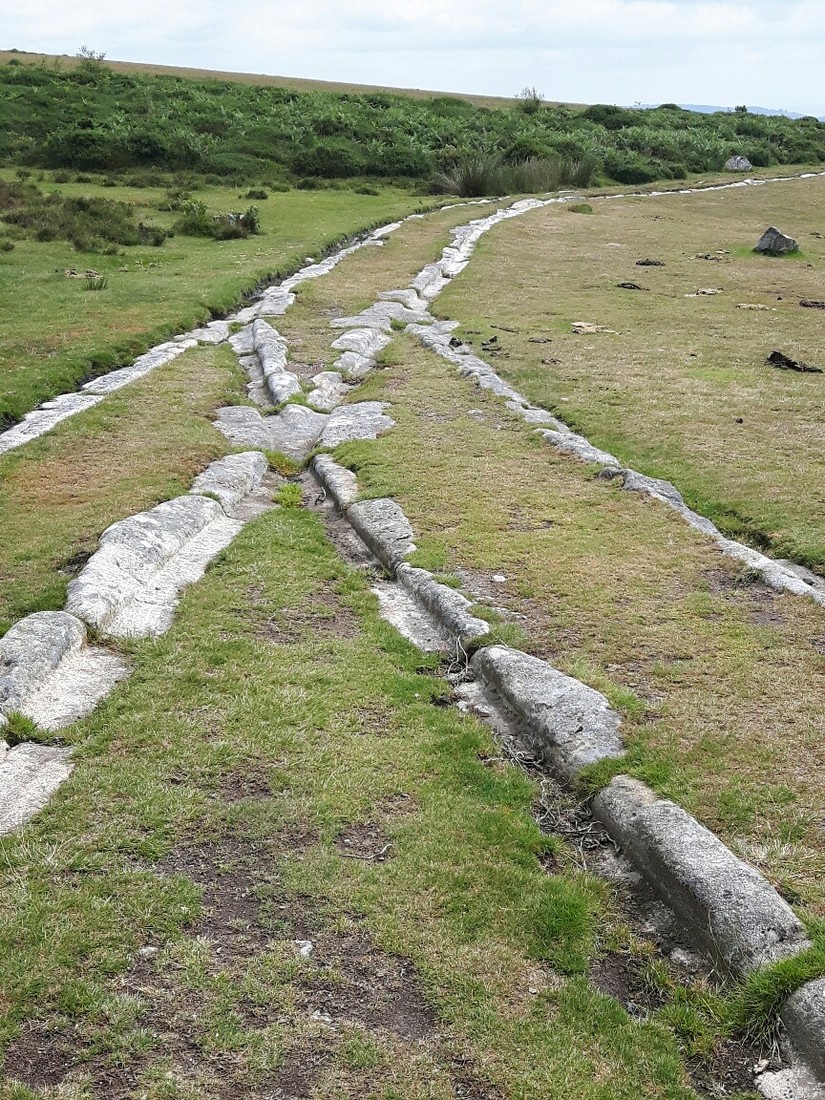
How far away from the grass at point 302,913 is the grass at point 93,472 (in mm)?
2548

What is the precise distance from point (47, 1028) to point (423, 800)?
9.79ft

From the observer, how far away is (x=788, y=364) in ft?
67.6

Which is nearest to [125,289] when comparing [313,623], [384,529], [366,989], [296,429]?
[296,429]

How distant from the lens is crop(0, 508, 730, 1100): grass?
16.4 feet

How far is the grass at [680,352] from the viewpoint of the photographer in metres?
13.8

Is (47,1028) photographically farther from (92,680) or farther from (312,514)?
(312,514)

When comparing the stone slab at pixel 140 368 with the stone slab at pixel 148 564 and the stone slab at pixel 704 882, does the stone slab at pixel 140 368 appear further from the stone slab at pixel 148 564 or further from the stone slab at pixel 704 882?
the stone slab at pixel 704 882

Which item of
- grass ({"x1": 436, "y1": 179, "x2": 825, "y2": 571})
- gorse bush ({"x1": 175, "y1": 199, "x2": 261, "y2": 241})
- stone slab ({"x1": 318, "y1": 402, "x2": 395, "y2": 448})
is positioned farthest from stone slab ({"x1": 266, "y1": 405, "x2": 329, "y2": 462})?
gorse bush ({"x1": 175, "y1": 199, "x2": 261, "y2": 241})

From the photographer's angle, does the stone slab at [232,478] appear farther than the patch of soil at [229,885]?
Yes

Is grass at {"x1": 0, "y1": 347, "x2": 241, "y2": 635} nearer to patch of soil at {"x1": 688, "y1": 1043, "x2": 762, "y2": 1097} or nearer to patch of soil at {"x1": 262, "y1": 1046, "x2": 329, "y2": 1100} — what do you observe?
patch of soil at {"x1": 262, "y1": 1046, "x2": 329, "y2": 1100}

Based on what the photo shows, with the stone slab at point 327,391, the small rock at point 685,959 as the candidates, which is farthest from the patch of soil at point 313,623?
the stone slab at point 327,391

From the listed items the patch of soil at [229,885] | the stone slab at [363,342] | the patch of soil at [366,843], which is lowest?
the patch of soil at [229,885]

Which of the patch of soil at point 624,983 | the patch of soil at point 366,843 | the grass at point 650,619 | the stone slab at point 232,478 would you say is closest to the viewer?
the patch of soil at point 624,983

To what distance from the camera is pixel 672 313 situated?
87.5ft
